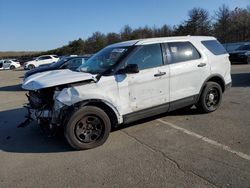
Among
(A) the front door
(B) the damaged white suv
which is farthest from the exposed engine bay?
(A) the front door

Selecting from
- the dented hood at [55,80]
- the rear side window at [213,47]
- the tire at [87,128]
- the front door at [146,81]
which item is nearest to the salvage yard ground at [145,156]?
the tire at [87,128]

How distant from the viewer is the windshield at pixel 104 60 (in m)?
6.18

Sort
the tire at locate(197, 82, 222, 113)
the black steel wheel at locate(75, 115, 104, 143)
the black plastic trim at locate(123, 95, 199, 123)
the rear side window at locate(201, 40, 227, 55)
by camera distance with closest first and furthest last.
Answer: the black steel wheel at locate(75, 115, 104, 143)
the black plastic trim at locate(123, 95, 199, 123)
the tire at locate(197, 82, 222, 113)
the rear side window at locate(201, 40, 227, 55)

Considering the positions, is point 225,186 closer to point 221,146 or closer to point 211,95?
point 221,146

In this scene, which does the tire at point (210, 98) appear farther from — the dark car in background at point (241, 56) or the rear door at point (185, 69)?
the dark car in background at point (241, 56)

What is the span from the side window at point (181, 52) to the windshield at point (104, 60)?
1.03 meters

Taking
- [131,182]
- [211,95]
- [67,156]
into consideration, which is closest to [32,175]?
[67,156]

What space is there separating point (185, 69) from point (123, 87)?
1.65m

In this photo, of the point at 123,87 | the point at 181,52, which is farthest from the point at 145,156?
the point at 181,52

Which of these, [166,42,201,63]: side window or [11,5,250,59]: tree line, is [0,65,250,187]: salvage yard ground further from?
[11,5,250,59]: tree line

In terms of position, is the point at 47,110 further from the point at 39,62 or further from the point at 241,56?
the point at 39,62

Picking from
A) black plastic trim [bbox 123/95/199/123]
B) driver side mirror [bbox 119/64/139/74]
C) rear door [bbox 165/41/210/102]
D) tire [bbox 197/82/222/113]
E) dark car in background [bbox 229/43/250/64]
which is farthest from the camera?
dark car in background [bbox 229/43/250/64]

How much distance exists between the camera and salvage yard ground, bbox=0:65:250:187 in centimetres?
426

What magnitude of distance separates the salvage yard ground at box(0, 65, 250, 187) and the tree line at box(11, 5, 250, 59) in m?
49.3
